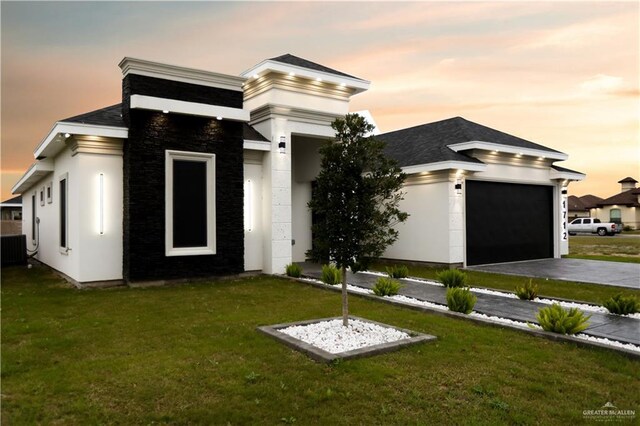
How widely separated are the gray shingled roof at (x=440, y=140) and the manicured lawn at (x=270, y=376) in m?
9.85

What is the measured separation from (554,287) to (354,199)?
7.70 m

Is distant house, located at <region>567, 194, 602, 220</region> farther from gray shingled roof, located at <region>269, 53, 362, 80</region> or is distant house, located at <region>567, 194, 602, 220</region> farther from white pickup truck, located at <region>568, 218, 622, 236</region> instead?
gray shingled roof, located at <region>269, 53, 362, 80</region>

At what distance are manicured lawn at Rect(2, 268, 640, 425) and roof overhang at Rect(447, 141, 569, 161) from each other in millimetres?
10104

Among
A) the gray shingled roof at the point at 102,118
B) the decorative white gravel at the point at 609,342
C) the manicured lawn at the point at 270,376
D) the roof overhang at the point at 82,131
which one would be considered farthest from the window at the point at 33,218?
the decorative white gravel at the point at 609,342

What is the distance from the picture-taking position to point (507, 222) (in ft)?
56.8

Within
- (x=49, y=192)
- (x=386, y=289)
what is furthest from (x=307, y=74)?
(x=49, y=192)

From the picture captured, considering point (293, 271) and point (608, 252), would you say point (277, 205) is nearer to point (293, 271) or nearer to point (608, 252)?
point (293, 271)

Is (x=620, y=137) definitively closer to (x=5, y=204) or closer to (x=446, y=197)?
(x=446, y=197)

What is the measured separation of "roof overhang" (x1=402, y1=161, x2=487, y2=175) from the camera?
14899mm

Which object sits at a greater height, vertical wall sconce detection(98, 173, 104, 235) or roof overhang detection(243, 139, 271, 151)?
roof overhang detection(243, 139, 271, 151)

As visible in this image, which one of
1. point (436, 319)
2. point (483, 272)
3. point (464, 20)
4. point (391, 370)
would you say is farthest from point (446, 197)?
point (391, 370)

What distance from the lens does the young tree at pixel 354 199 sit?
6402 mm

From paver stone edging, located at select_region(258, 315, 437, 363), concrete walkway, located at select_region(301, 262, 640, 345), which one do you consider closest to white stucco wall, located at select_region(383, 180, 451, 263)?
concrete walkway, located at select_region(301, 262, 640, 345)
